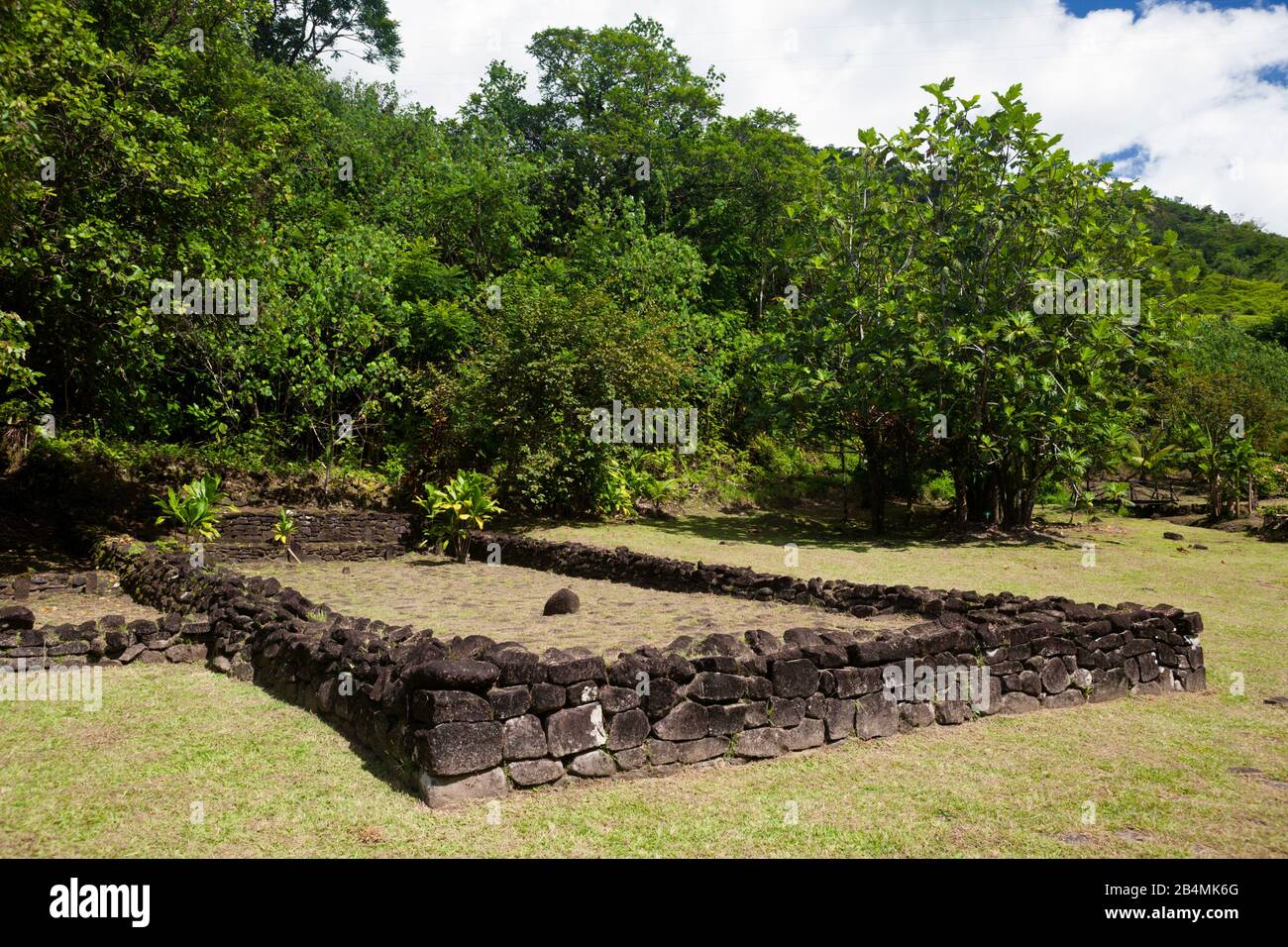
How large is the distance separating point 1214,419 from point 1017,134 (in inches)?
392

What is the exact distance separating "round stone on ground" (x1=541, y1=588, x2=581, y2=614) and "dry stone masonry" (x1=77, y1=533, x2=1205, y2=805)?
2.84 m

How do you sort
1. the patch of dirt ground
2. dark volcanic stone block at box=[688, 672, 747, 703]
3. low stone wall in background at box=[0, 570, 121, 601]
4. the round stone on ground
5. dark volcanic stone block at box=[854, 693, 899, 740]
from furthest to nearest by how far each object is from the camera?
low stone wall in background at box=[0, 570, 121, 601]
the round stone on ground
the patch of dirt ground
dark volcanic stone block at box=[854, 693, 899, 740]
dark volcanic stone block at box=[688, 672, 747, 703]

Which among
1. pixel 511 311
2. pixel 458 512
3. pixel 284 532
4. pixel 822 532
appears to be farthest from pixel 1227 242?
pixel 284 532

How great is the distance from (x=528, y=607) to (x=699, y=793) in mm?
6307

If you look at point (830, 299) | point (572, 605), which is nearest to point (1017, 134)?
point (830, 299)

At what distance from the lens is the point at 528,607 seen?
11242mm

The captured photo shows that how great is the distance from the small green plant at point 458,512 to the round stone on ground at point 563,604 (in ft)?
18.7

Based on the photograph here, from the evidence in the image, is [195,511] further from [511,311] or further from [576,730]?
[576,730]

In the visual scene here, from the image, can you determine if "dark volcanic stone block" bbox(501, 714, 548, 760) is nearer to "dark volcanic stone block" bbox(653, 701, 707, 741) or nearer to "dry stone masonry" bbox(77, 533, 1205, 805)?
"dry stone masonry" bbox(77, 533, 1205, 805)

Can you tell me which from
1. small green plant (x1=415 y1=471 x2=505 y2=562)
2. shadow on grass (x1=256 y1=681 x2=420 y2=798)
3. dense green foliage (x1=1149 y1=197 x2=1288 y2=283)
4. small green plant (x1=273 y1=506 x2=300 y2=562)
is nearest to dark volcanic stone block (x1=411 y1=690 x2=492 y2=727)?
shadow on grass (x1=256 y1=681 x2=420 y2=798)

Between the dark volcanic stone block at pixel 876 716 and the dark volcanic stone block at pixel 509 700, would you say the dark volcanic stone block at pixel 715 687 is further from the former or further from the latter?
the dark volcanic stone block at pixel 509 700

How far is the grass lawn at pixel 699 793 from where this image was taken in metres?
4.55

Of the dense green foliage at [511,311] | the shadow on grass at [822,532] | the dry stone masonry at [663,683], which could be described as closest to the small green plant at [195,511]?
the dense green foliage at [511,311]

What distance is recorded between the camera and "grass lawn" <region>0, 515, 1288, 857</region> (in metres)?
4.55
